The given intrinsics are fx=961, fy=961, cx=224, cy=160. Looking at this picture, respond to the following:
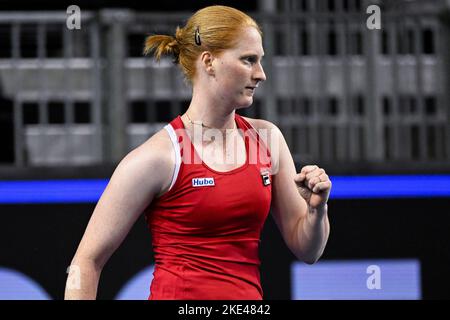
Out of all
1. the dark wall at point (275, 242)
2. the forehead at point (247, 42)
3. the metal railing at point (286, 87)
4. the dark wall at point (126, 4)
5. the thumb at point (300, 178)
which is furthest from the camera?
the dark wall at point (126, 4)

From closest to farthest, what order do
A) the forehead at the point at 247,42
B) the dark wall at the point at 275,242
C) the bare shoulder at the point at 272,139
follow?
the forehead at the point at 247,42 → the bare shoulder at the point at 272,139 → the dark wall at the point at 275,242

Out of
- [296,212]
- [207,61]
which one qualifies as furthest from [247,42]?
[296,212]

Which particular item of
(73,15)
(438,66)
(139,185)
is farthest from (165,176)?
(438,66)

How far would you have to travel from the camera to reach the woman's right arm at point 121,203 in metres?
3.10

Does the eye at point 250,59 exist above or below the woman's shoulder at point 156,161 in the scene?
above

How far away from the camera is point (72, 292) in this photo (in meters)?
3.07

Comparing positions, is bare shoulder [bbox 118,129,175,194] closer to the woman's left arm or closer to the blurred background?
the woman's left arm

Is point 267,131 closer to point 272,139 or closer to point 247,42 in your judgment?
point 272,139

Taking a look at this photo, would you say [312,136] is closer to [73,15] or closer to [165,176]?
[73,15]

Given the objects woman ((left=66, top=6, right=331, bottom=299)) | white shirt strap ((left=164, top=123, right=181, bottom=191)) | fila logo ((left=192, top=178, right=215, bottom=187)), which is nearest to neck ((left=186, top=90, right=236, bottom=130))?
woman ((left=66, top=6, right=331, bottom=299))

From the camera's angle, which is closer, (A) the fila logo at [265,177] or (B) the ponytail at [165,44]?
(A) the fila logo at [265,177]

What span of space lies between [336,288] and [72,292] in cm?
308

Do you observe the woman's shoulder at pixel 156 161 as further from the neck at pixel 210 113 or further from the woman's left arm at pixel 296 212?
the woman's left arm at pixel 296 212

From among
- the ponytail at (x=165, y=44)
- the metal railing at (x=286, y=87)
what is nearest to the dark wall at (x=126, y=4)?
the metal railing at (x=286, y=87)
